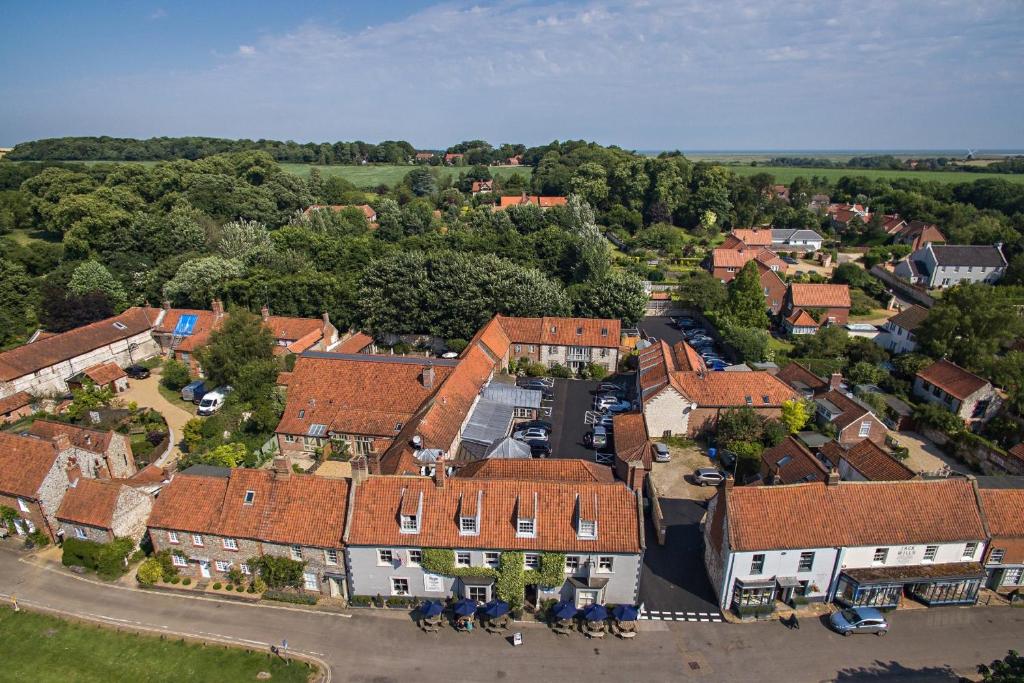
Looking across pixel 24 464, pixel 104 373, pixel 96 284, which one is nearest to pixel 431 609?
pixel 24 464

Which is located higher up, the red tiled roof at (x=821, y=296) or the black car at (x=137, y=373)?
the red tiled roof at (x=821, y=296)

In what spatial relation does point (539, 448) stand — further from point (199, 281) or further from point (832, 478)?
point (199, 281)

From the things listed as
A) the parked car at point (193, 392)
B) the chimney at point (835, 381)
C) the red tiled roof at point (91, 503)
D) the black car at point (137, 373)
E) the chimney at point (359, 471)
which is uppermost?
the chimney at point (359, 471)

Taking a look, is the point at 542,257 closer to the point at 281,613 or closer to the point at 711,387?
the point at 711,387

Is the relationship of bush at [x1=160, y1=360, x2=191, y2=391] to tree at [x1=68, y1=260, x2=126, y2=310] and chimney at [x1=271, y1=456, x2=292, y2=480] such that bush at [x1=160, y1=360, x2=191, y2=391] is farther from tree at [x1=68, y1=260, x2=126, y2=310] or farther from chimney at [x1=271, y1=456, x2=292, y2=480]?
chimney at [x1=271, y1=456, x2=292, y2=480]

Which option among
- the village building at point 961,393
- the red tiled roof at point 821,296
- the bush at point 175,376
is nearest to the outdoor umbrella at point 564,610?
the village building at point 961,393

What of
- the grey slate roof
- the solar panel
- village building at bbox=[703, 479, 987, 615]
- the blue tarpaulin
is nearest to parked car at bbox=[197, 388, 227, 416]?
the solar panel

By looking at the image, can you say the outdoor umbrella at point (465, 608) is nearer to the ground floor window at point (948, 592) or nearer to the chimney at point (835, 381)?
the ground floor window at point (948, 592)
